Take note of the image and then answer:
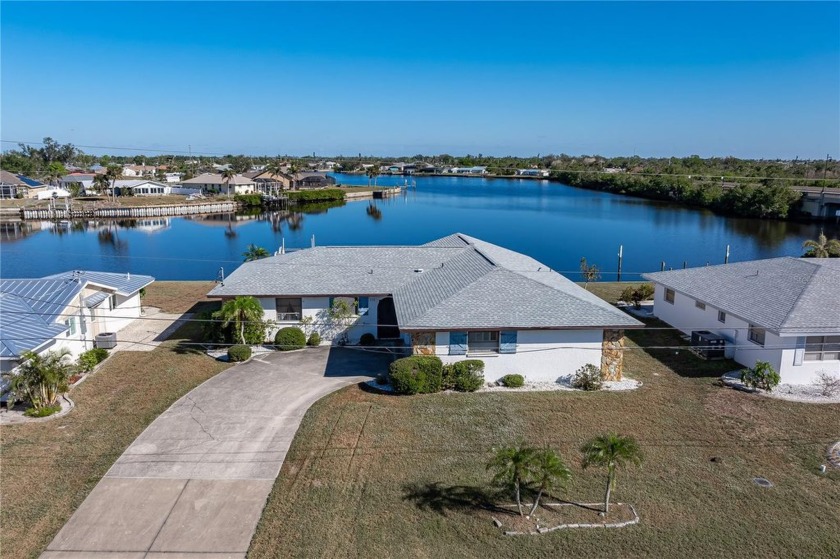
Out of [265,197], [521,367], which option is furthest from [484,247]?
[265,197]

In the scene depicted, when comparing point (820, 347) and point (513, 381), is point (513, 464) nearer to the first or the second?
point (513, 381)

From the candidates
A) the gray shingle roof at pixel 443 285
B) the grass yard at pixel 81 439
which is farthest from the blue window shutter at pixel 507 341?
the grass yard at pixel 81 439

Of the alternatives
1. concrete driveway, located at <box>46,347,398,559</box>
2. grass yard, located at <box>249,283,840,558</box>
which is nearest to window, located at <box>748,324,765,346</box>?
grass yard, located at <box>249,283,840,558</box>

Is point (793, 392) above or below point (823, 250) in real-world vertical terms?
below

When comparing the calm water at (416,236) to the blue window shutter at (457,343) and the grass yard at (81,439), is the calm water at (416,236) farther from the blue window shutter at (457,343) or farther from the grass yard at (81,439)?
the blue window shutter at (457,343)

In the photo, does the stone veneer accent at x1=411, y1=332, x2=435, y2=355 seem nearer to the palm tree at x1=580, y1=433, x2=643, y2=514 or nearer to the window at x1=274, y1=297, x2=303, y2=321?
the window at x1=274, y1=297, x2=303, y2=321

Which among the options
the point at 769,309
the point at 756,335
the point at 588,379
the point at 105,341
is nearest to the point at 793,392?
the point at 756,335

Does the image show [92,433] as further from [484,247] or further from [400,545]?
Result: [484,247]
